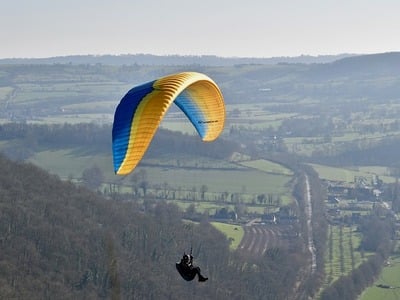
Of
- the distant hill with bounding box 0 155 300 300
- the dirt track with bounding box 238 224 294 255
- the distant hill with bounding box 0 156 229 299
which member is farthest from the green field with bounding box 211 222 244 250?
the distant hill with bounding box 0 156 229 299

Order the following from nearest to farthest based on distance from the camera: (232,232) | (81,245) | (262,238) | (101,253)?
(81,245) → (101,253) → (232,232) → (262,238)

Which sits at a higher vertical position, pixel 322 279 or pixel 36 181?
pixel 36 181

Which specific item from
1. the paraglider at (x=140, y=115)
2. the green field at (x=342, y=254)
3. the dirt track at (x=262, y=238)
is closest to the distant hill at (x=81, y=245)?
the dirt track at (x=262, y=238)

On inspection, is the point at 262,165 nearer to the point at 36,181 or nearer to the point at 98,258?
the point at 36,181

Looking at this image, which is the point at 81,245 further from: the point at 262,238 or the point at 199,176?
the point at 199,176

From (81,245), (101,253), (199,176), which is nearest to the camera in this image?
(81,245)

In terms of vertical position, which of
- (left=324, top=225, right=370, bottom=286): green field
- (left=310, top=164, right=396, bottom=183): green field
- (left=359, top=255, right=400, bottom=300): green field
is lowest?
(left=359, top=255, right=400, bottom=300): green field

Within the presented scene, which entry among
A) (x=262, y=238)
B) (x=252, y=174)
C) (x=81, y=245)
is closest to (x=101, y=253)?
(x=81, y=245)

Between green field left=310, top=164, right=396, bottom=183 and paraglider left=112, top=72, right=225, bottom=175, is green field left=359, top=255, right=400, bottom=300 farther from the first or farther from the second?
green field left=310, top=164, right=396, bottom=183

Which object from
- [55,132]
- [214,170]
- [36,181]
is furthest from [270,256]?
[55,132]

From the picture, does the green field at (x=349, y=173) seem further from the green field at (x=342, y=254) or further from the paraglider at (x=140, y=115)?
the paraglider at (x=140, y=115)

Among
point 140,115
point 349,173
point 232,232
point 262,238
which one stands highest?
point 349,173
